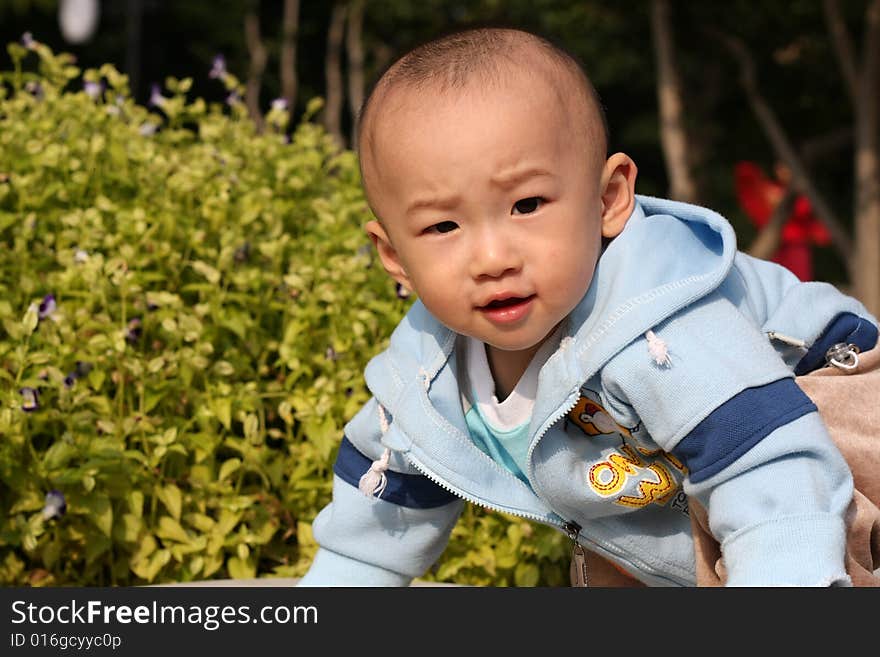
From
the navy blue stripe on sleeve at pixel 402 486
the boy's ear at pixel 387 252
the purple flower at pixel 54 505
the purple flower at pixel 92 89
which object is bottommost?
the purple flower at pixel 54 505

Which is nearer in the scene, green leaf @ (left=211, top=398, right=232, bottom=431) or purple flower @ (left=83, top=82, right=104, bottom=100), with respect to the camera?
green leaf @ (left=211, top=398, right=232, bottom=431)

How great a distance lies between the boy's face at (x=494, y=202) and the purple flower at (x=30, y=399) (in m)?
1.07

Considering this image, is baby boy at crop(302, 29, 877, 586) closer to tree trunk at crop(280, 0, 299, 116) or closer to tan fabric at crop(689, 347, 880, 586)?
tan fabric at crop(689, 347, 880, 586)

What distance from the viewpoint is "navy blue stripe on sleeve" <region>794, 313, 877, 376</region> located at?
223 cm

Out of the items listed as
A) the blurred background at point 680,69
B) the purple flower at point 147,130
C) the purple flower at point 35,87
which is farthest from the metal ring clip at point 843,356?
the purple flower at point 35,87

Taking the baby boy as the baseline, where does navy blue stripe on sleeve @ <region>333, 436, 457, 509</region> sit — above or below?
below

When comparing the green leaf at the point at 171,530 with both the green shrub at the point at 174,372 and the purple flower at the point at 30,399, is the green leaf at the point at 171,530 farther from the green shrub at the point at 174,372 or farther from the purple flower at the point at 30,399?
the purple flower at the point at 30,399

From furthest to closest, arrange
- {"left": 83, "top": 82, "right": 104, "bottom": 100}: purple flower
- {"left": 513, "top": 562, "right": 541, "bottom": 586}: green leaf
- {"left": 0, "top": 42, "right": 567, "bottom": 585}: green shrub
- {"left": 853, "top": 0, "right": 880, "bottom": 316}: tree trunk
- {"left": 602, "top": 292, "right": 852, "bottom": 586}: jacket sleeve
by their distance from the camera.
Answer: {"left": 853, "top": 0, "right": 880, "bottom": 316}: tree trunk < {"left": 83, "top": 82, "right": 104, "bottom": 100}: purple flower < {"left": 513, "top": 562, "right": 541, "bottom": 586}: green leaf < {"left": 0, "top": 42, "right": 567, "bottom": 585}: green shrub < {"left": 602, "top": 292, "right": 852, "bottom": 586}: jacket sleeve

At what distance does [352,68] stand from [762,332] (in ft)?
54.9

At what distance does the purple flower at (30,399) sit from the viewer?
2729 millimetres

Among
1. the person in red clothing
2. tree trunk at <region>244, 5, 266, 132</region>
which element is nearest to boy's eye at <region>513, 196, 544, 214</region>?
the person in red clothing

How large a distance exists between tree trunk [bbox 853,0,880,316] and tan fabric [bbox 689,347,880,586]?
661 centimetres

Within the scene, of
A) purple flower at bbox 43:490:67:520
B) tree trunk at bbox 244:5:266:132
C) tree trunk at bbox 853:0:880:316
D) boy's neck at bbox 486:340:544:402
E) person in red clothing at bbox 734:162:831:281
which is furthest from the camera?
tree trunk at bbox 244:5:266:132

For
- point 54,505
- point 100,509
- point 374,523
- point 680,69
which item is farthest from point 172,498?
point 680,69
